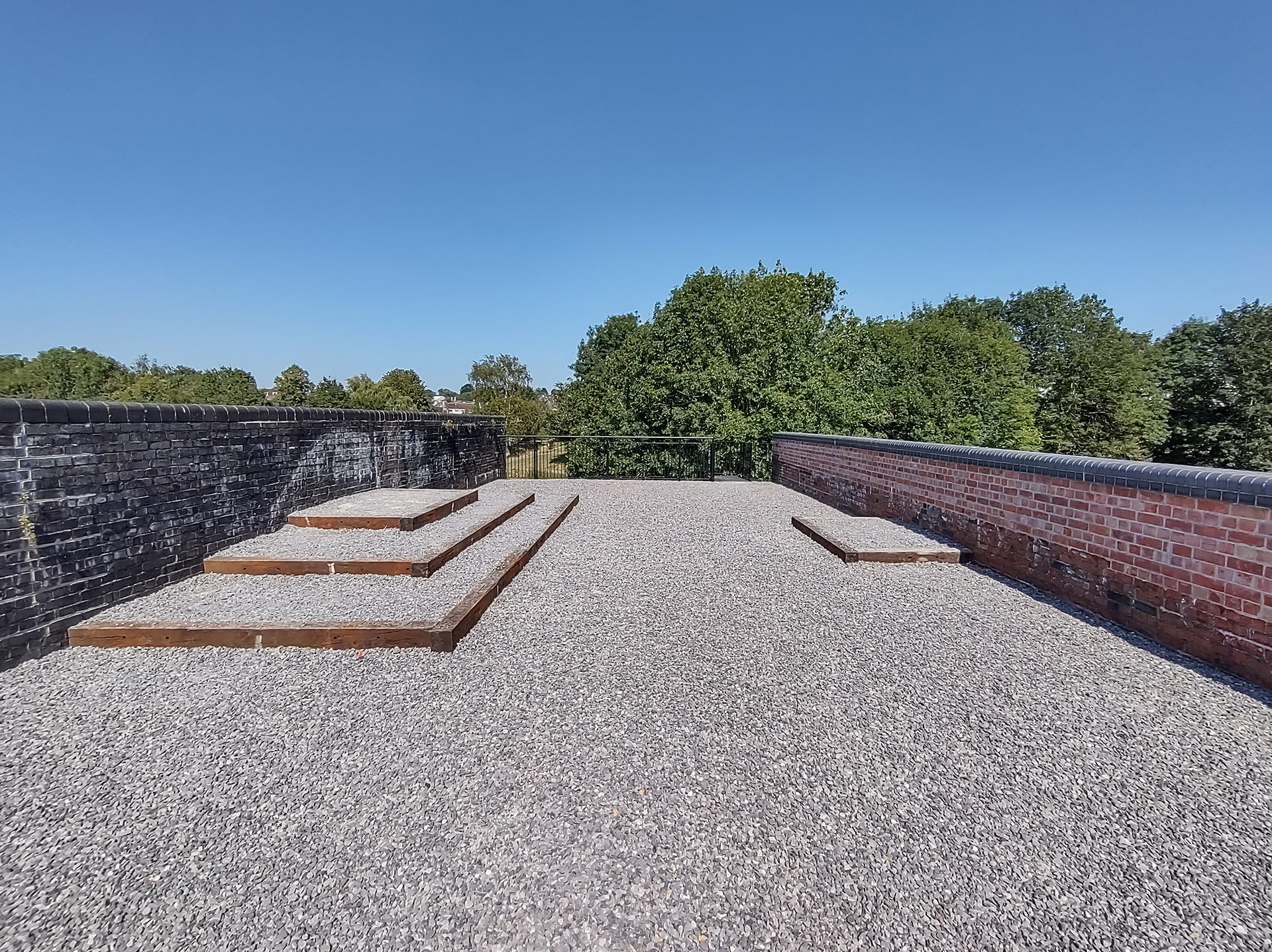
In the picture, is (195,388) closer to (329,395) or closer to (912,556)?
(329,395)

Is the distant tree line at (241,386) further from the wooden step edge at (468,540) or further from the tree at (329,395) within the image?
the wooden step edge at (468,540)

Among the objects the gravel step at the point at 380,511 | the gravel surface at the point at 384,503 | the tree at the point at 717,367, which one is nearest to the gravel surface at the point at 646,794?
the gravel step at the point at 380,511

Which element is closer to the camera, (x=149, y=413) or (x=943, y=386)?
(x=149, y=413)

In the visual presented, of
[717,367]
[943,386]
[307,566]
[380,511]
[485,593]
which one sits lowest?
[485,593]

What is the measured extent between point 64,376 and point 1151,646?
6170 cm

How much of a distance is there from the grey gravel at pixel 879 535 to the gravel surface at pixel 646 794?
175 centimetres

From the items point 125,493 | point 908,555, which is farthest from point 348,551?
point 908,555

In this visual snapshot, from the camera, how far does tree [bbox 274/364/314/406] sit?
37562 mm

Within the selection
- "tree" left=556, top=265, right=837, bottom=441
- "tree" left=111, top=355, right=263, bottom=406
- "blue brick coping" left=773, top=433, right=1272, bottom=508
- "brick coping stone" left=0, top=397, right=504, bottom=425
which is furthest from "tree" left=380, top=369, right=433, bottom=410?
"blue brick coping" left=773, top=433, right=1272, bottom=508

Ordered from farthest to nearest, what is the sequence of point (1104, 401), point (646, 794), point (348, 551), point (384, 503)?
point (1104, 401) → point (384, 503) → point (348, 551) → point (646, 794)

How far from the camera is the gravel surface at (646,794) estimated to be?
61.1 inches

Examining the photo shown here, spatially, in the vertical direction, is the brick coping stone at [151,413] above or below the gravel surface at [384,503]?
above

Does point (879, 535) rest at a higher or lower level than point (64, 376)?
lower

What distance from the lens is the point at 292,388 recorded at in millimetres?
38031
